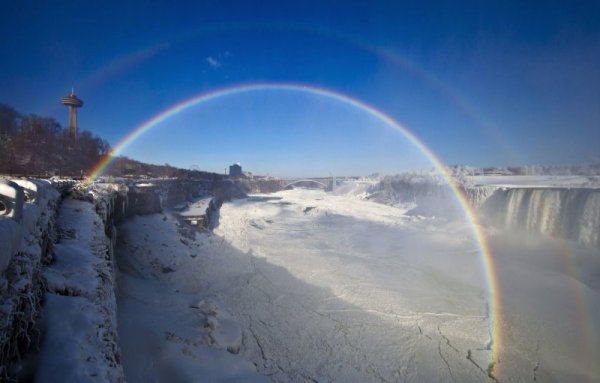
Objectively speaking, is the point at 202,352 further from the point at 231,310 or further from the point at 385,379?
the point at 385,379

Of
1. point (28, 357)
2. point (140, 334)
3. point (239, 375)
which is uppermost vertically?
point (28, 357)

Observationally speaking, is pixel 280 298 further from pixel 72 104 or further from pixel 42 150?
pixel 72 104

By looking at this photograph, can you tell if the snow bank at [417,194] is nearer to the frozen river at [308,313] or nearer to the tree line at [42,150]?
the frozen river at [308,313]

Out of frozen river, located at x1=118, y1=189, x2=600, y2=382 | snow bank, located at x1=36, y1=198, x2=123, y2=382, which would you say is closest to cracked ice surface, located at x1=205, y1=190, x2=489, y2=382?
frozen river, located at x1=118, y1=189, x2=600, y2=382

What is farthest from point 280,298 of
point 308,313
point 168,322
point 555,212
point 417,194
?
point 417,194

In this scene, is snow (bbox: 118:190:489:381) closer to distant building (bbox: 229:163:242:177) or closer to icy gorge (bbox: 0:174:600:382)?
icy gorge (bbox: 0:174:600:382)

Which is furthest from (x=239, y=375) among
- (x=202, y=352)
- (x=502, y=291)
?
(x=502, y=291)
